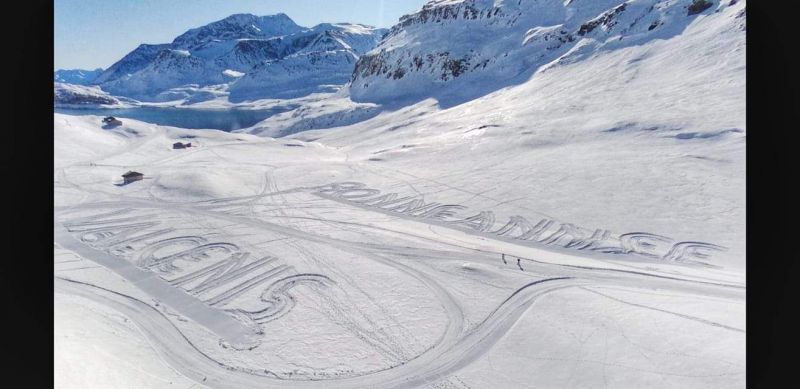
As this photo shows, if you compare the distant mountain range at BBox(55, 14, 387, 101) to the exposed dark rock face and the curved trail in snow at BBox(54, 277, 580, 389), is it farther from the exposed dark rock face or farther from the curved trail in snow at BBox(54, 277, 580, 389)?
the curved trail in snow at BBox(54, 277, 580, 389)

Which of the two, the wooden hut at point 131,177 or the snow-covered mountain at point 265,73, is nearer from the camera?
the wooden hut at point 131,177

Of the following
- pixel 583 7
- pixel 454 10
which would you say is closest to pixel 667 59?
pixel 583 7

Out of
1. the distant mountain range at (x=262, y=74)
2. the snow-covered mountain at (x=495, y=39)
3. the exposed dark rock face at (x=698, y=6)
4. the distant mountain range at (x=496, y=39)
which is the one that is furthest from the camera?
the distant mountain range at (x=262, y=74)

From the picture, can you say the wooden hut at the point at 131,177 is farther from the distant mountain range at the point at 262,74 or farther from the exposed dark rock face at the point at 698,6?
the distant mountain range at the point at 262,74

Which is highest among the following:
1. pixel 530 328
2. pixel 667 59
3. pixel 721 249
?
pixel 667 59

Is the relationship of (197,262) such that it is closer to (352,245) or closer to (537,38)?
(352,245)

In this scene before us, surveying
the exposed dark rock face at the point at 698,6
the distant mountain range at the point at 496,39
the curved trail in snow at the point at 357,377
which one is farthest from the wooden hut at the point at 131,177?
the exposed dark rock face at the point at 698,6

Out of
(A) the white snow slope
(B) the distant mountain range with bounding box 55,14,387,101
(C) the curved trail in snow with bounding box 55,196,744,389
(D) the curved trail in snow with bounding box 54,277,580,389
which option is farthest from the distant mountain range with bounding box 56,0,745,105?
(B) the distant mountain range with bounding box 55,14,387,101
